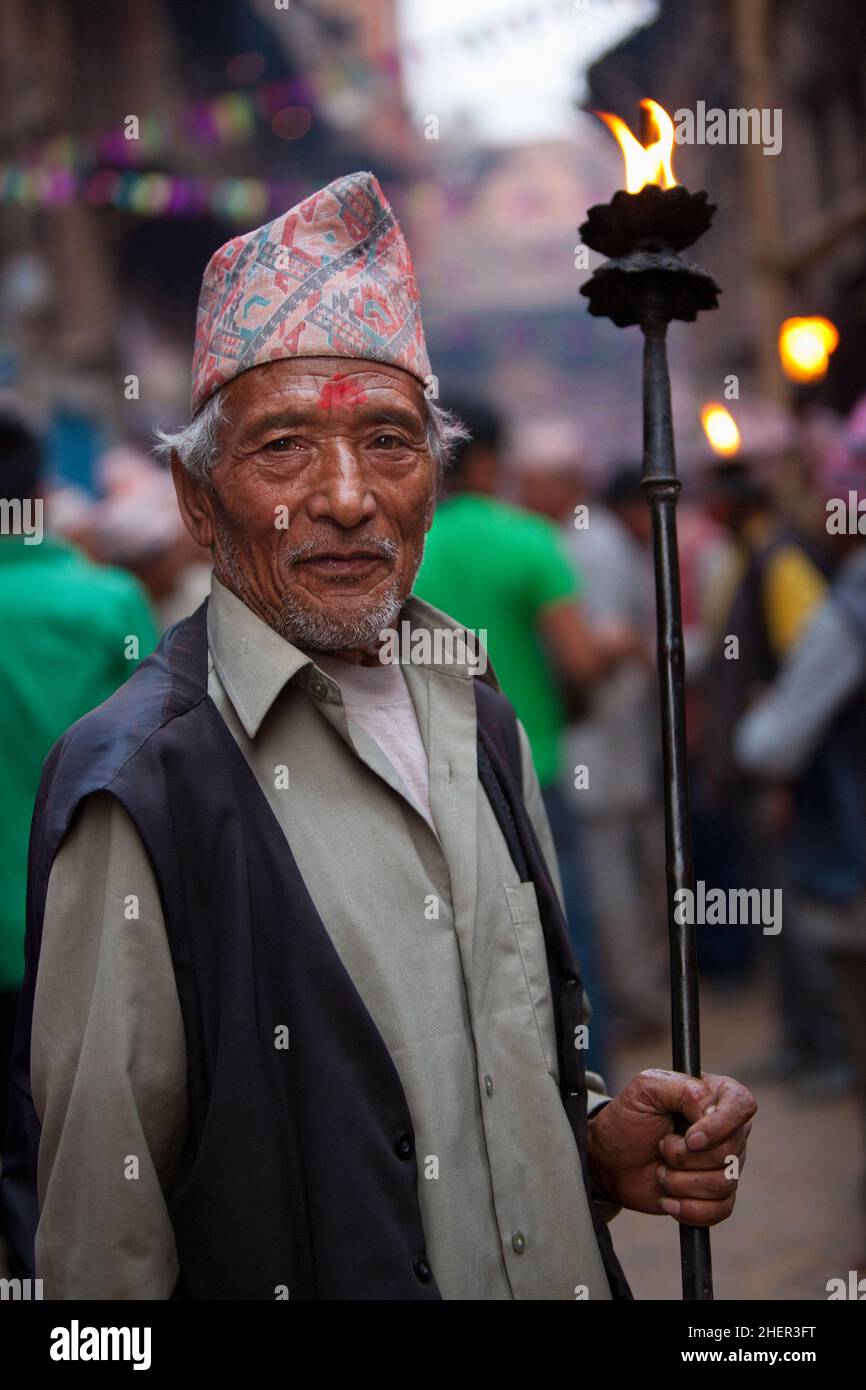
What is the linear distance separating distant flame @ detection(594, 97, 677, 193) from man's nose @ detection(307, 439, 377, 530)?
0.53 m

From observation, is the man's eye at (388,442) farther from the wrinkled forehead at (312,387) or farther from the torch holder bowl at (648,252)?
the torch holder bowl at (648,252)

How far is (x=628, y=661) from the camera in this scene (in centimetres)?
600

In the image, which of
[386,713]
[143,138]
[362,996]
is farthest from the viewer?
[143,138]

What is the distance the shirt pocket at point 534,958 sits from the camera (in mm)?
1988

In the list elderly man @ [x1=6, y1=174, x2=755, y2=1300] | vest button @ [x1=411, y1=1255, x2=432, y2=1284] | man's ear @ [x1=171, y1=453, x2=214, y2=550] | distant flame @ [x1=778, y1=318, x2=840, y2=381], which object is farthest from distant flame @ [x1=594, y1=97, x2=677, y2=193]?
distant flame @ [x1=778, y1=318, x2=840, y2=381]

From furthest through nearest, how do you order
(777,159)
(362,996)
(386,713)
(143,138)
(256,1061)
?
(143,138), (777,159), (386,713), (362,996), (256,1061)

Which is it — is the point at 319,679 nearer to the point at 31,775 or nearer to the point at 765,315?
the point at 31,775

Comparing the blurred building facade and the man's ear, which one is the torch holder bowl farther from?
the man's ear

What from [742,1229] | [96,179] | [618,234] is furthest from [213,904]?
[96,179]

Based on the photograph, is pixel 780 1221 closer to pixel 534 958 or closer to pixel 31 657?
pixel 31 657

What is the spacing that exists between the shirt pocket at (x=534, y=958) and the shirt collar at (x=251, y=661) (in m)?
0.37

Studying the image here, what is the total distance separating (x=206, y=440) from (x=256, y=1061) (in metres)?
0.83

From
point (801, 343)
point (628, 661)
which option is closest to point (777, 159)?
point (801, 343)
